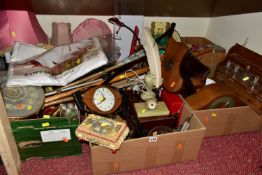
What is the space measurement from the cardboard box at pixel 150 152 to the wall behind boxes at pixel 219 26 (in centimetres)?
71

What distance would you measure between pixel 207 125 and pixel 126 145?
0.51 metres

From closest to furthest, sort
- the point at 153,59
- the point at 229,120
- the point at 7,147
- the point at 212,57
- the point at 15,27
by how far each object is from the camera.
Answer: the point at 7,147 → the point at 153,59 → the point at 229,120 → the point at 15,27 → the point at 212,57

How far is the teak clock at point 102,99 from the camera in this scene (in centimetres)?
120

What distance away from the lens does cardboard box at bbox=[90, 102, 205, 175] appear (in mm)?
1041

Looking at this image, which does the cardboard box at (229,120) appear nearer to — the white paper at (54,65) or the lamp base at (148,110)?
the lamp base at (148,110)

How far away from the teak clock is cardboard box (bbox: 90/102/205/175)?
9.3 inches

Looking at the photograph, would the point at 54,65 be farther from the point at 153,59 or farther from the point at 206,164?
the point at 206,164

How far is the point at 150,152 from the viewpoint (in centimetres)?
110

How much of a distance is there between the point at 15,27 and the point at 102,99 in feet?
2.56

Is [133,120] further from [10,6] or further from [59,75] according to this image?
[10,6]

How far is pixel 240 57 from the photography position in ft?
4.66

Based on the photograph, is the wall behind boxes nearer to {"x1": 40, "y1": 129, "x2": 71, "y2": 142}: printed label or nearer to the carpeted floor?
the carpeted floor

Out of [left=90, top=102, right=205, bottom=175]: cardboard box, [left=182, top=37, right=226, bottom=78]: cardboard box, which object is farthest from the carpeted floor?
[left=182, top=37, right=226, bottom=78]: cardboard box

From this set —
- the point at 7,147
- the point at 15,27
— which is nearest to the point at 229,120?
the point at 7,147
